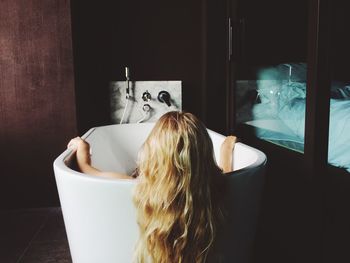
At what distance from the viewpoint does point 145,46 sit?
327 cm

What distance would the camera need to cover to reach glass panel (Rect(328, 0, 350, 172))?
58.4 inches

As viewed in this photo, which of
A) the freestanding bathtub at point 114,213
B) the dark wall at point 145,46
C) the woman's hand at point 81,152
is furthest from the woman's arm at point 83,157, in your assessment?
the dark wall at point 145,46

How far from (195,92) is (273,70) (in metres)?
1.04

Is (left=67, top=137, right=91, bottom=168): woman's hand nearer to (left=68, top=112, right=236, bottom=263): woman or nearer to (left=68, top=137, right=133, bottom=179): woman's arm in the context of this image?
(left=68, top=137, right=133, bottom=179): woman's arm

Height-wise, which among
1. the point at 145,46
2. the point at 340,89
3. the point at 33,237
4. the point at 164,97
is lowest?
the point at 33,237

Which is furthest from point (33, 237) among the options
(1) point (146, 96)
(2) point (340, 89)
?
(2) point (340, 89)

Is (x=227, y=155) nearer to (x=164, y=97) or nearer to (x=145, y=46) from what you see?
(x=164, y=97)

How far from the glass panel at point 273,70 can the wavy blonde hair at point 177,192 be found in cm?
103

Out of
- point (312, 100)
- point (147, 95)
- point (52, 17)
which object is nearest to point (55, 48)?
point (52, 17)

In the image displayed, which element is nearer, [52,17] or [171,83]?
[52,17]

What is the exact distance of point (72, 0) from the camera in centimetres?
266

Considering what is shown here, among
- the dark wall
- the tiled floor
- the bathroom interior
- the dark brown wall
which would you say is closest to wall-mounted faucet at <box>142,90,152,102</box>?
the bathroom interior

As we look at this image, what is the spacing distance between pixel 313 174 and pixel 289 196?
1.23 feet

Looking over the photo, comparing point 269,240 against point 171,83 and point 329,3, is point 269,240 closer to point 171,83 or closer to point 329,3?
point 329,3
